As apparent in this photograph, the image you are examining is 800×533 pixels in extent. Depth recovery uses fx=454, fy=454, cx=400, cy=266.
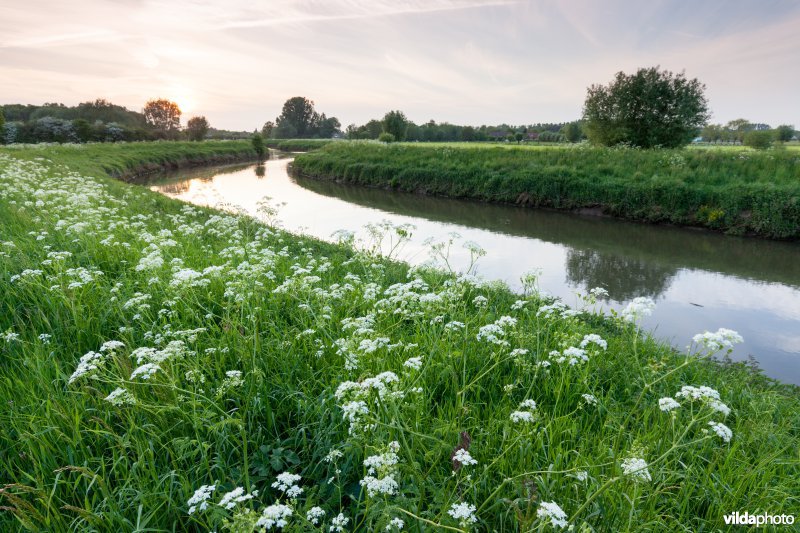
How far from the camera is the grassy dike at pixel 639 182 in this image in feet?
46.0

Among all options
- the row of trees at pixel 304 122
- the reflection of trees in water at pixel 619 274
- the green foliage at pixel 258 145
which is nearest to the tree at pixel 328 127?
the row of trees at pixel 304 122

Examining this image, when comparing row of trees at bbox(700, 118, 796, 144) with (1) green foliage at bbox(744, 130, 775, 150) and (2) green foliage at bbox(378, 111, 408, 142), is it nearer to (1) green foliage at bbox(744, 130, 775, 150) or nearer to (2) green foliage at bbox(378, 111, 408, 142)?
(1) green foliage at bbox(744, 130, 775, 150)

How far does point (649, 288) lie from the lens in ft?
31.6

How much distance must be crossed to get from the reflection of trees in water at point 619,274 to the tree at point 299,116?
424 ft

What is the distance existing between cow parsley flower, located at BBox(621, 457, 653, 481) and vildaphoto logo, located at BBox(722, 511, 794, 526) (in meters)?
0.91

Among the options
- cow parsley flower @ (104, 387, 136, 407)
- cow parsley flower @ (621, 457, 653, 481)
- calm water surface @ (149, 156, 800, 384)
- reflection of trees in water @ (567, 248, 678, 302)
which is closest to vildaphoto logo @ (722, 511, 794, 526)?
cow parsley flower @ (621, 457, 653, 481)

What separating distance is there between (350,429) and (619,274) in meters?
9.81

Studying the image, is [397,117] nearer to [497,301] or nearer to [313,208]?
[313,208]

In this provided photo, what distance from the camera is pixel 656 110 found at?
93.2ft

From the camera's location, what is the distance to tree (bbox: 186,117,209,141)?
77.8m

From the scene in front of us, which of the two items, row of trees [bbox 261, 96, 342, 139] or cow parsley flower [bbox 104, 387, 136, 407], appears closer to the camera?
cow parsley flower [bbox 104, 387, 136, 407]

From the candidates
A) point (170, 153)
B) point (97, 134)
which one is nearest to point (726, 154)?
point (170, 153)

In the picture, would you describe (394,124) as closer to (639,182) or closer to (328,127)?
(639,182)

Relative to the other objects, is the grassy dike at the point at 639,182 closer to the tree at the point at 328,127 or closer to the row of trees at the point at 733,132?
the row of trees at the point at 733,132
